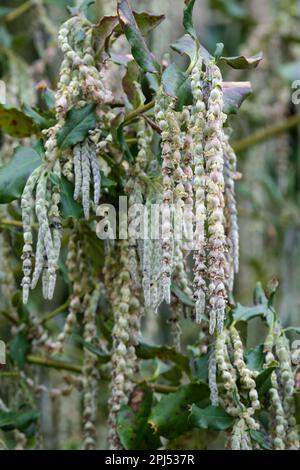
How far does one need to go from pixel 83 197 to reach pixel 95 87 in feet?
0.69

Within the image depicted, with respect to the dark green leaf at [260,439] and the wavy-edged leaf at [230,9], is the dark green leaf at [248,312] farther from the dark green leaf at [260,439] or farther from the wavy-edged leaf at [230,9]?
the wavy-edged leaf at [230,9]

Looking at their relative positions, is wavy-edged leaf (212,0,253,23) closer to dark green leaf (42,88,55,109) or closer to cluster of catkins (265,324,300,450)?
dark green leaf (42,88,55,109)

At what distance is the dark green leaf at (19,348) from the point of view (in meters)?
2.19

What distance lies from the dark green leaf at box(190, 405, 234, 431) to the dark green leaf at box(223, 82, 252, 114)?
57 cm

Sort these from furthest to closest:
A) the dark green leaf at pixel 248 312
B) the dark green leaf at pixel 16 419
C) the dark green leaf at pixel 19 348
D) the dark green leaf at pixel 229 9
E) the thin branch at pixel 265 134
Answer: the dark green leaf at pixel 229 9 < the thin branch at pixel 265 134 < the dark green leaf at pixel 19 348 < the dark green leaf at pixel 16 419 < the dark green leaf at pixel 248 312

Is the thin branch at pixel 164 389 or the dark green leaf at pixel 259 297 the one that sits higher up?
the dark green leaf at pixel 259 297

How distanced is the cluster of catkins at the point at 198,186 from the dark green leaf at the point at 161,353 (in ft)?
1.30

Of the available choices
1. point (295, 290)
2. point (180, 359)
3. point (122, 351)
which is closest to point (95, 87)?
point (122, 351)

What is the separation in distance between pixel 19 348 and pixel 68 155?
0.68 m

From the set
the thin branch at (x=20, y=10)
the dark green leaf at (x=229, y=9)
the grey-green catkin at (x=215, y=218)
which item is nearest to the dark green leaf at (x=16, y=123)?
the grey-green catkin at (x=215, y=218)

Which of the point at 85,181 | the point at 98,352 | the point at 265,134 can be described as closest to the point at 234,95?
the point at 85,181

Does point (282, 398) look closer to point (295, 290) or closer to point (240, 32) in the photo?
point (295, 290)

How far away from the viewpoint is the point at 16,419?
2.07 m

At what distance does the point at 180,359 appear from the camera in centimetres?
201
